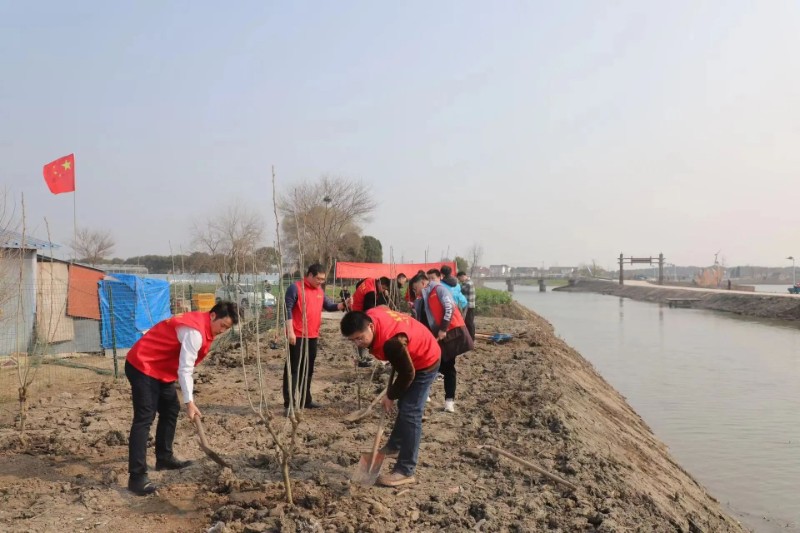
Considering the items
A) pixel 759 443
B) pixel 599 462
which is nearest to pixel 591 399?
pixel 759 443

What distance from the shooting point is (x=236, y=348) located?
11.1 metres

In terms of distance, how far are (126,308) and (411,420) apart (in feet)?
30.4

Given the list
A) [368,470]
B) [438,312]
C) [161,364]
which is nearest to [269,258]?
[438,312]

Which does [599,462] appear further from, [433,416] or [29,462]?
[29,462]

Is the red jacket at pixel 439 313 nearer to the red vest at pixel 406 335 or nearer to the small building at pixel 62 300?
the red vest at pixel 406 335

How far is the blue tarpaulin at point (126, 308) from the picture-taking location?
11.2 m


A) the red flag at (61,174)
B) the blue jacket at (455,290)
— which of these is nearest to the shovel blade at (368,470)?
the blue jacket at (455,290)

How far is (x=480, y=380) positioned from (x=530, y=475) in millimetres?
3965

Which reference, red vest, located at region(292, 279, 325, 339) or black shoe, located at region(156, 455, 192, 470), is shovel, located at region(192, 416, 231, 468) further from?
red vest, located at region(292, 279, 325, 339)

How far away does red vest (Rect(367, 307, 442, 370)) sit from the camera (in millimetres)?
3877

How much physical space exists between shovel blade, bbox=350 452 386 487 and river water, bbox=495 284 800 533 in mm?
4024

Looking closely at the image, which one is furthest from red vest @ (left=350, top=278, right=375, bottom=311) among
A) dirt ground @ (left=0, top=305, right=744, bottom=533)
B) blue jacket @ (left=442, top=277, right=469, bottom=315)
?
blue jacket @ (left=442, top=277, right=469, bottom=315)

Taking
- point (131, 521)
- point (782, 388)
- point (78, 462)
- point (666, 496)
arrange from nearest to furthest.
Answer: point (131, 521) < point (78, 462) < point (666, 496) < point (782, 388)

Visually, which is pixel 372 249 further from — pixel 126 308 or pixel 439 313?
pixel 439 313
